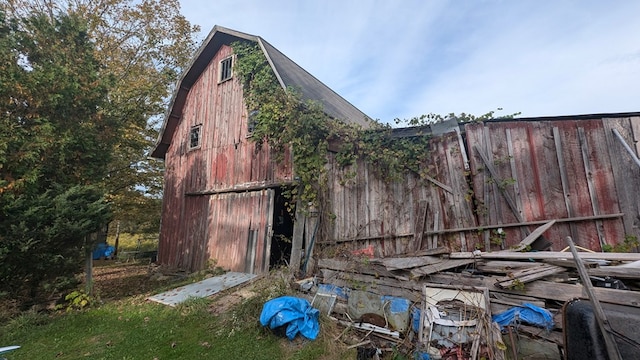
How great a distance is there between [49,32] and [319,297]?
8932 millimetres

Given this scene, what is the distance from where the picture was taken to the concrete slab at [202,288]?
6723 mm

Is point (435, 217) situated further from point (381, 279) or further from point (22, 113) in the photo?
point (22, 113)

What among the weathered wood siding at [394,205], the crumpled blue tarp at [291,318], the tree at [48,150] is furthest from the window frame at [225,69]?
the crumpled blue tarp at [291,318]

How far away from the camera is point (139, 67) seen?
48.7ft

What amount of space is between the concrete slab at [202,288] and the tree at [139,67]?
7.97 m

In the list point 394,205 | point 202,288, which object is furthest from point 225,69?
point 394,205

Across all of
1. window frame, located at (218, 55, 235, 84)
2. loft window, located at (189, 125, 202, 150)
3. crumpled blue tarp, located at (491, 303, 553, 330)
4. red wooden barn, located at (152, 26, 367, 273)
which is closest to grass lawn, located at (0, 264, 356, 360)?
crumpled blue tarp, located at (491, 303, 553, 330)

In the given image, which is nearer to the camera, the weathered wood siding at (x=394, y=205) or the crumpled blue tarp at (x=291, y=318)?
the crumpled blue tarp at (x=291, y=318)

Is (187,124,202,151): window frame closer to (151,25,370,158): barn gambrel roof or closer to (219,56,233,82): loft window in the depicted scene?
(151,25,370,158): barn gambrel roof

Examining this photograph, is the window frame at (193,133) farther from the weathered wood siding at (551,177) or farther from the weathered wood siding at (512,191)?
the weathered wood siding at (551,177)

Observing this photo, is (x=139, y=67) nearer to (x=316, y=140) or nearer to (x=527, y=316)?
(x=316, y=140)

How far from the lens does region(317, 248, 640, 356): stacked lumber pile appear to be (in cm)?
360

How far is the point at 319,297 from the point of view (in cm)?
541

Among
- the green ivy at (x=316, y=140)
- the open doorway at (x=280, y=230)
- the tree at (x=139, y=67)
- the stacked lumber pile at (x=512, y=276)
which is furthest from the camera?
the tree at (x=139, y=67)
